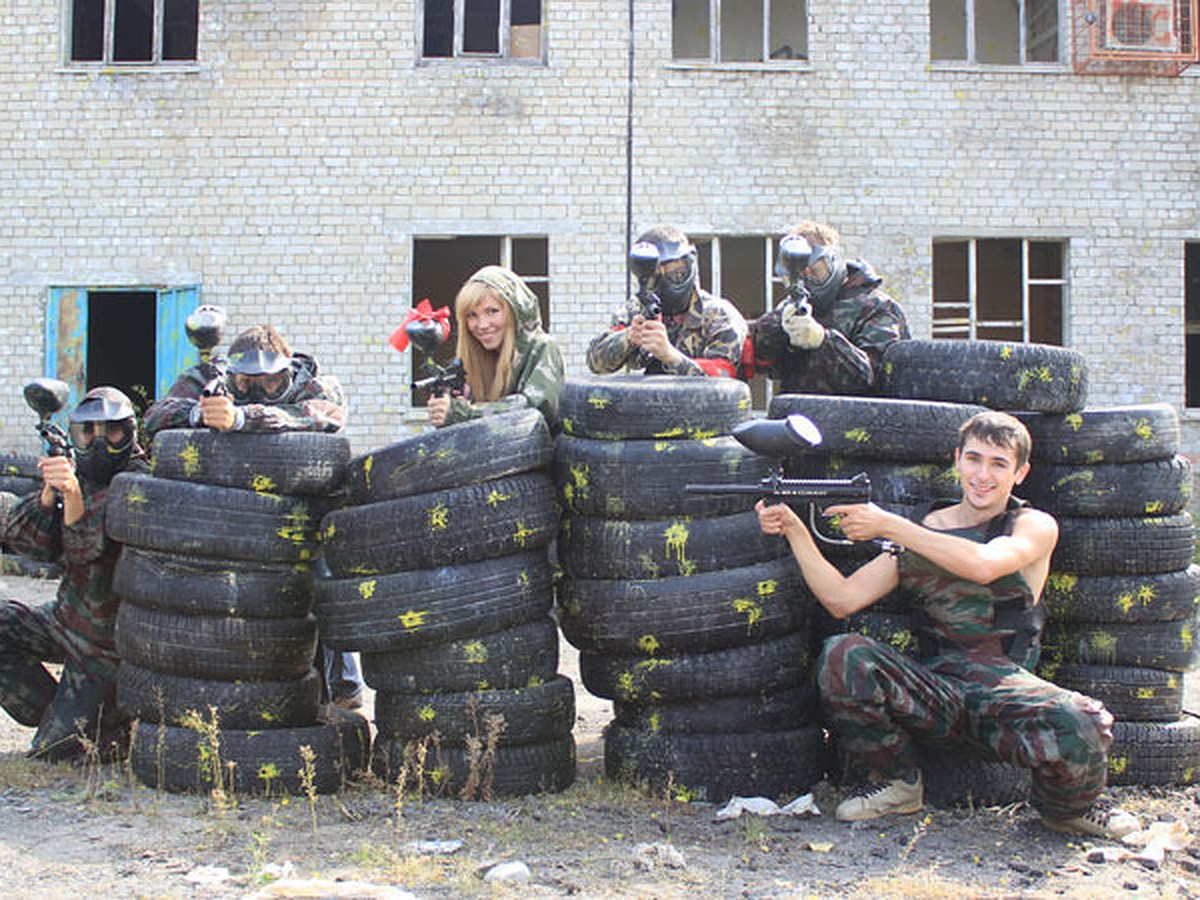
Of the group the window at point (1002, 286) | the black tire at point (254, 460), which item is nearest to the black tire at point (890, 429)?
the black tire at point (254, 460)

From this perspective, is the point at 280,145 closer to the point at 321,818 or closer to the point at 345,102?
the point at 345,102

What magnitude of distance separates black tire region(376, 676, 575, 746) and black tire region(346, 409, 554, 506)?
2.59 feet

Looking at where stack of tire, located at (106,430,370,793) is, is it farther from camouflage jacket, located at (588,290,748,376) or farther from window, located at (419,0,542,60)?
window, located at (419,0,542,60)

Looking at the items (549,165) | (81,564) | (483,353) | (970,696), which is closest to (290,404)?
(483,353)

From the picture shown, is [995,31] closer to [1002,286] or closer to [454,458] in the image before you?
[1002,286]

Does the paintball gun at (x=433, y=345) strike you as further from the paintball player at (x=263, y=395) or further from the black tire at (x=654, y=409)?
the black tire at (x=654, y=409)

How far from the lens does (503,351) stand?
5246 millimetres

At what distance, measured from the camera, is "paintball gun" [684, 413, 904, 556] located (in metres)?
4.16

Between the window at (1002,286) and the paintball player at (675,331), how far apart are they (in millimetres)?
7585

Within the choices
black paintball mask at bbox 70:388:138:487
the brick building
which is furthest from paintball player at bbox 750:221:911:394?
the brick building

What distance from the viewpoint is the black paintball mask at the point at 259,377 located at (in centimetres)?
500

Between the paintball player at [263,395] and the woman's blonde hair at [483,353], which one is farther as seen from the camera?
the woman's blonde hair at [483,353]

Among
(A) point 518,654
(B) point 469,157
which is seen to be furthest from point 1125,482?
(B) point 469,157

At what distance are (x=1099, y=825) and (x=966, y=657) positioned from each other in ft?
2.35
